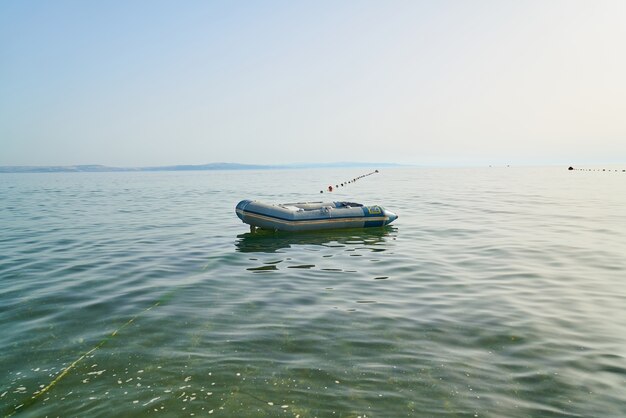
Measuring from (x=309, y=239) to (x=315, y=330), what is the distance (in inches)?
368

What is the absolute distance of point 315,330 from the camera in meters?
6.89

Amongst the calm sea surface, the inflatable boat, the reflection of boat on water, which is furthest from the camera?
the inflatable boat

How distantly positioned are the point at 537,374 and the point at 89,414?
552 cm

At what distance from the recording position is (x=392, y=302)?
8.34 metres

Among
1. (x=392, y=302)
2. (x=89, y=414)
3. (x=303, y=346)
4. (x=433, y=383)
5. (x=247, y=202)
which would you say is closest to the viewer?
(x=89, y=414)

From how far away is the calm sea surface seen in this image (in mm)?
4887

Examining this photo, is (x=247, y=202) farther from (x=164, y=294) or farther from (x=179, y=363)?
(x=179, y=363)

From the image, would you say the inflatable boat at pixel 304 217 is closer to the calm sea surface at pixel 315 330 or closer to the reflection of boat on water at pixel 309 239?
the reflection of boat on water at pixel 309 239

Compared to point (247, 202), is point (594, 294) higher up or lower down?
lower down

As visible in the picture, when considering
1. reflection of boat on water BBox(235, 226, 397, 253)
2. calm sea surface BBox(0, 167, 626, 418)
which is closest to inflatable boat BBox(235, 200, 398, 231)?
reflection of boat on water BBox(235, 226, 397, 253)

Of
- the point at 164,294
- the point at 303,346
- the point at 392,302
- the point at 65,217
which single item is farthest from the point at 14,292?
the point at 65,217

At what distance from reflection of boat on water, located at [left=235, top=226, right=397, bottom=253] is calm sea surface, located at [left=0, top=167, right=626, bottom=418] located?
1.97 ft

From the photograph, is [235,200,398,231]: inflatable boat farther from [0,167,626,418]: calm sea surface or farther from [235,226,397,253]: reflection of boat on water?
[0,167,626,418]: calm sea surface

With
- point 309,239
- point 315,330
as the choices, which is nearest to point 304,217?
point 309,239
